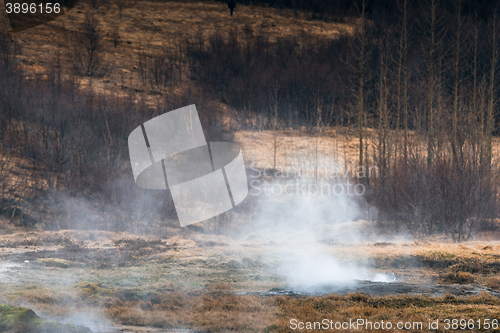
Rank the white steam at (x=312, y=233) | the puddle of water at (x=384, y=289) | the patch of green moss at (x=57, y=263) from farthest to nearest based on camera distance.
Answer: the patch of green moss at (x=57, y=263), the white steam at (x=312, y=233), the puddle of water at (x=384, y=289)

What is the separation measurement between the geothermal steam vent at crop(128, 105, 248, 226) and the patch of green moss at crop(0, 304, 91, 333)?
1636cm

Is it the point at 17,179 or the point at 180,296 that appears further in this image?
the point at 17,179

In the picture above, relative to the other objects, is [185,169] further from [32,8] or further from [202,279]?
[32,8]

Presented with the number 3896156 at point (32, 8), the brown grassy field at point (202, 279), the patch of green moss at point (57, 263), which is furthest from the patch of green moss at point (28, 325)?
the number 3896156 at point (32, 8)

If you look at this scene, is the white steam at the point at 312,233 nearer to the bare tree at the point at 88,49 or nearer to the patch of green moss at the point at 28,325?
the patch of green moss at the point at 28,325

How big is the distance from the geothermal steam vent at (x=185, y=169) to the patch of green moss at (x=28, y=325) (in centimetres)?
1636

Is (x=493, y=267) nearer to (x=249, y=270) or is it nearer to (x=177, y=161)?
(x=249, y=270)

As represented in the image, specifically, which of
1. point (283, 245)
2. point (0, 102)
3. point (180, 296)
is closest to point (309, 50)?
point (0, 102)

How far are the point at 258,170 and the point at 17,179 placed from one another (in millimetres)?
16045

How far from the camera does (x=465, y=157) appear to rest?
2495cm

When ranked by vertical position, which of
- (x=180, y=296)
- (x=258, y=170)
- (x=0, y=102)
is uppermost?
(x=0, y=102)

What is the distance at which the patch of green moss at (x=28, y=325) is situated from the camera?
9.88 m

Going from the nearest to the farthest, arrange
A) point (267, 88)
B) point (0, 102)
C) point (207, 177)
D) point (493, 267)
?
point (493, 267) → point (207, 177) → point (0, 102) → point (267, 88)

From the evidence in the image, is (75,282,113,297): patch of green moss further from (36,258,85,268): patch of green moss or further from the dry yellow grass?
the dry yellow grass
